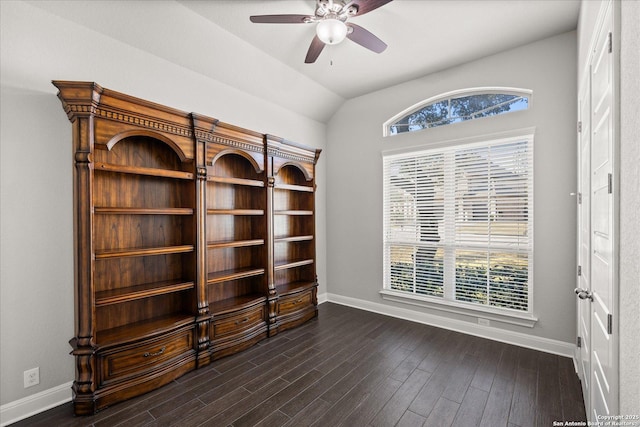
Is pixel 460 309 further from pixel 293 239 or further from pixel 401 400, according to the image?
Result: pixel 293 239

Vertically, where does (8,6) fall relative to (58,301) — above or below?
above

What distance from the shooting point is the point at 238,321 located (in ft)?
10.9

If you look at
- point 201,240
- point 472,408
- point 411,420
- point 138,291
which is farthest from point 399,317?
point 138,291

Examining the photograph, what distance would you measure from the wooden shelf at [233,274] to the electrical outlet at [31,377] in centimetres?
141

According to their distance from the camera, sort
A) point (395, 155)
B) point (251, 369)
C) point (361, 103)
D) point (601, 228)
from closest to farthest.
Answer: point (601, 228) → point (251, 369) → point (395, 155) → point (361, 103)

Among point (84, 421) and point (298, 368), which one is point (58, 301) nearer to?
point (84, 421)

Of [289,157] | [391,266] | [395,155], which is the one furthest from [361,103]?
[391,266]

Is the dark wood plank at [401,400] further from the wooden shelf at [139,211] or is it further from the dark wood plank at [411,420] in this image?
the wooden shelf at [139,211]

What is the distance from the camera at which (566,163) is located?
310 centimetres

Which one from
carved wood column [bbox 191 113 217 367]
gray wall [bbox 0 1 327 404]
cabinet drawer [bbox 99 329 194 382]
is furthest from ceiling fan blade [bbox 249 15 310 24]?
cabinet drawer [bbox 99 329 194 382]

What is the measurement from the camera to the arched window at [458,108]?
3508 mm

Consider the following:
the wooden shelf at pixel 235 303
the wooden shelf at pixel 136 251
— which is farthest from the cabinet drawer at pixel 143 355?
the wooden shelf at pixel 136 251

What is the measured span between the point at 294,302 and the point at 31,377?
102 inches

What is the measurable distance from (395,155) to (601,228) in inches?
119
